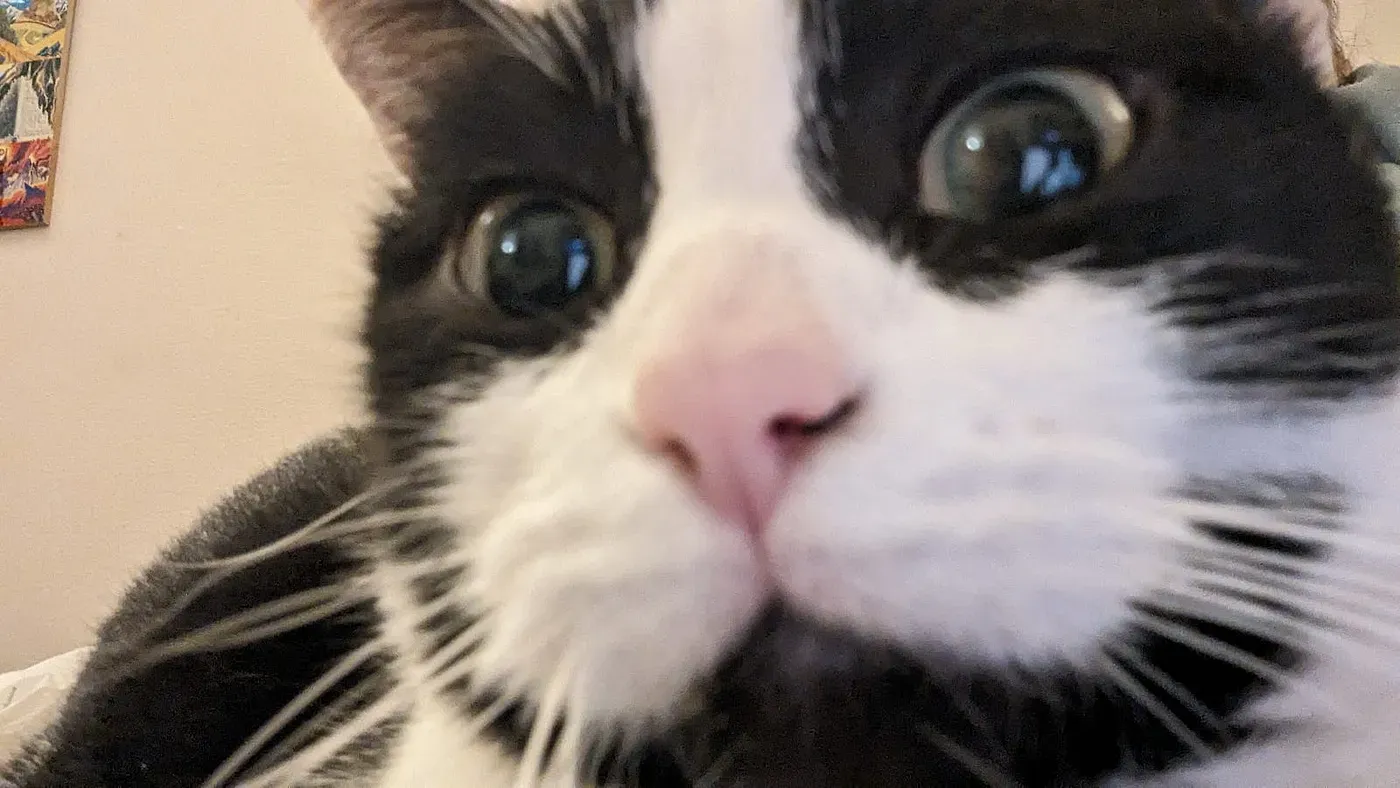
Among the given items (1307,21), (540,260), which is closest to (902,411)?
(540,260)

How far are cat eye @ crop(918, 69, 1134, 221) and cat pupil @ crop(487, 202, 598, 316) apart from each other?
156 millimetres

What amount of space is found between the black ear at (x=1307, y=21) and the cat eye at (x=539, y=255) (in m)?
0.31

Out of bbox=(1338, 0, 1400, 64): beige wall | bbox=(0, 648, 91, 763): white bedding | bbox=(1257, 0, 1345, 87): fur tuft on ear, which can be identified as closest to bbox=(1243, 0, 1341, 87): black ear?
bbox=(1257, 0, 1345, 87): fur tuft on ear

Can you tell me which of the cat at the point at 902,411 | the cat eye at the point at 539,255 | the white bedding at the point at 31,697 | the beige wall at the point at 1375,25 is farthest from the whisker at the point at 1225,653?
the white bedding at the point at 31,697

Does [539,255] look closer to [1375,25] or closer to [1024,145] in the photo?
[1024,145]

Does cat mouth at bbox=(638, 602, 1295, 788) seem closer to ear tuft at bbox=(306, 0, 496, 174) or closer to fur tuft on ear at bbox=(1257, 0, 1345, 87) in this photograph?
fur tuft on ear at bbox=(1257, 0, 1345, 87)

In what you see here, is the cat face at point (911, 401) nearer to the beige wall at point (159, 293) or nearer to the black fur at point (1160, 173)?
the black fur at point (1160, 173)

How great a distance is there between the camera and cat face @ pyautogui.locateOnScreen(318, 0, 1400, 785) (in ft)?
1.02

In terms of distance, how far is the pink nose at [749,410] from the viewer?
31cm

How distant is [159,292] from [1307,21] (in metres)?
1.86

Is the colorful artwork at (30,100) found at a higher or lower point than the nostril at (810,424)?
higher

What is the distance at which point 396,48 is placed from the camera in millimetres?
704

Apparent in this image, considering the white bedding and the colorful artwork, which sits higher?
the colorful artwork

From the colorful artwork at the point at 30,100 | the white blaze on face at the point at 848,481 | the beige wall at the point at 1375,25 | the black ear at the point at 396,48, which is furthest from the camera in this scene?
the colorful artwork at the point at 30,100
